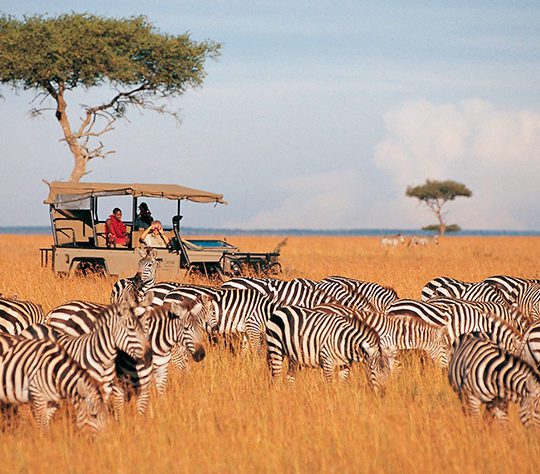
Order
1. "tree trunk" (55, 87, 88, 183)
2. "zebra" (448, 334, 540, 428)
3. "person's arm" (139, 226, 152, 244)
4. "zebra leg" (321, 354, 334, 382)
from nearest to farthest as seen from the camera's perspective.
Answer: "zebra" (448, 334, 540, 428)
"zebra leg" (321, 354, 334, 382)
"person's arm" (139, 226, 152, 244)
"tree trunk" (55, 87, 88, 183)

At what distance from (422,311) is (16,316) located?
5.17 m

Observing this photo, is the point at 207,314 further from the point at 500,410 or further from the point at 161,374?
the point at 500,410

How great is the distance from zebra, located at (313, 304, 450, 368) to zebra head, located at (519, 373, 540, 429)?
2.52 metres

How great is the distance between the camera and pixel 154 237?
61.9 ft

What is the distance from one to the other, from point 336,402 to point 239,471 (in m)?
2.35

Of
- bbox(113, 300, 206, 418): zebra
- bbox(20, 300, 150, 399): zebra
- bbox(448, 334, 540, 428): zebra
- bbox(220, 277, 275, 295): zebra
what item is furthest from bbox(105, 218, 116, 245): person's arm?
bbox(448, 334, 540, 428): zebra

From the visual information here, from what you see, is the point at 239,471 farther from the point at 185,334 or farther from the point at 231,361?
the point at 231,361

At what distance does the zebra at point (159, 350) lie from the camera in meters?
8.62

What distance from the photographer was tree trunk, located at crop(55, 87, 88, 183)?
34438 millimetres

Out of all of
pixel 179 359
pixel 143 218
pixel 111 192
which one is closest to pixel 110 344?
pixel 179 359

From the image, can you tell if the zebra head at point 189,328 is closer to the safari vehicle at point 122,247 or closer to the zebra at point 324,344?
the zebra at point 324,344

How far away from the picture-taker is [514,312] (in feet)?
41.2

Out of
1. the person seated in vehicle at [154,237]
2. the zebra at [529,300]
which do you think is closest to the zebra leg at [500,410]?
the zebra at [529,300]

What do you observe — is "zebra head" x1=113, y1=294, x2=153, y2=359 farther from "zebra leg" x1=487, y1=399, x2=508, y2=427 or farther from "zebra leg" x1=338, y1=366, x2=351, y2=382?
"zebra leg" x1=487, y1=399, x2=508, y2=427
